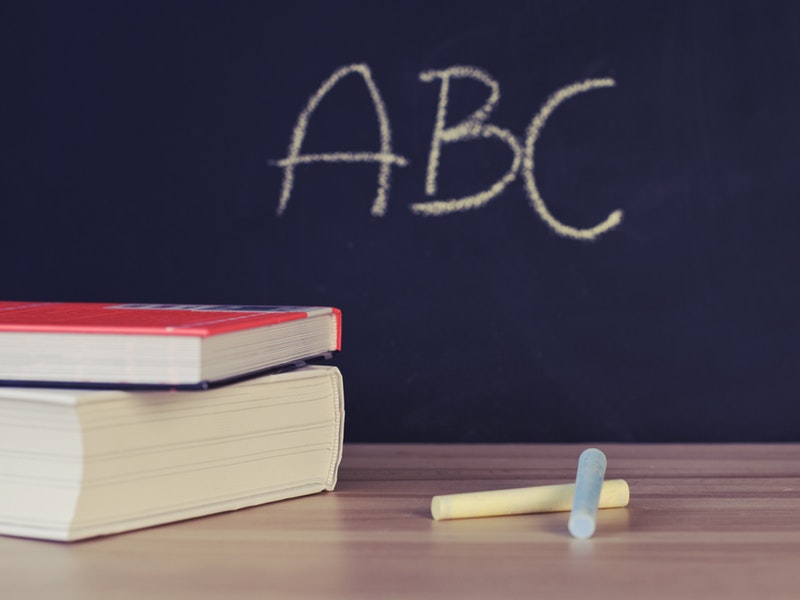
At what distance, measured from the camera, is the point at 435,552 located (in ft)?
2.55

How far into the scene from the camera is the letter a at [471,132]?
1242mm

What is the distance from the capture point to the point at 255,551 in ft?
2.55

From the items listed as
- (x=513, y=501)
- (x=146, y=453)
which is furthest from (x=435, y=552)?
(x=146, y=453)

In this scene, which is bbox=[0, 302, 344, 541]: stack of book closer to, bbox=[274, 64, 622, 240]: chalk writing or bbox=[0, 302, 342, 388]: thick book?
bbox=[0, 302, 342, 388]: thick book

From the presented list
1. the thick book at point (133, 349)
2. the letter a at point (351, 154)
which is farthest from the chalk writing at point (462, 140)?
the thick book at point (133, 349)

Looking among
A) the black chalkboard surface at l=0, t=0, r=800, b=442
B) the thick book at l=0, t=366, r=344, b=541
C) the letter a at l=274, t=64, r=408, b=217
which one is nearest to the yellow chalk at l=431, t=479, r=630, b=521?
the thick book at l=0, t=366, r=344, b=541

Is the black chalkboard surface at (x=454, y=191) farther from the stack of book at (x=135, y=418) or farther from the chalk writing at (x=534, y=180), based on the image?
the stack of book at (x=135, y=418)

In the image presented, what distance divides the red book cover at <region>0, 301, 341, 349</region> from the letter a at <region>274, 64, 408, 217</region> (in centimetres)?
29

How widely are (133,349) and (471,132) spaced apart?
59cm

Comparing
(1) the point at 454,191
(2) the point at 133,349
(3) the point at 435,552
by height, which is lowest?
(3) the point at 435,552

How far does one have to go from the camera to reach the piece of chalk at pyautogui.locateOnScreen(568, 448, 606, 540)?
809 mm

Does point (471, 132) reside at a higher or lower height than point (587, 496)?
higher

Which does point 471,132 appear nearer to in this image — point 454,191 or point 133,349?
point 454,191

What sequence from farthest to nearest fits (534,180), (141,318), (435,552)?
(534,180), (141,318), (435,552)
